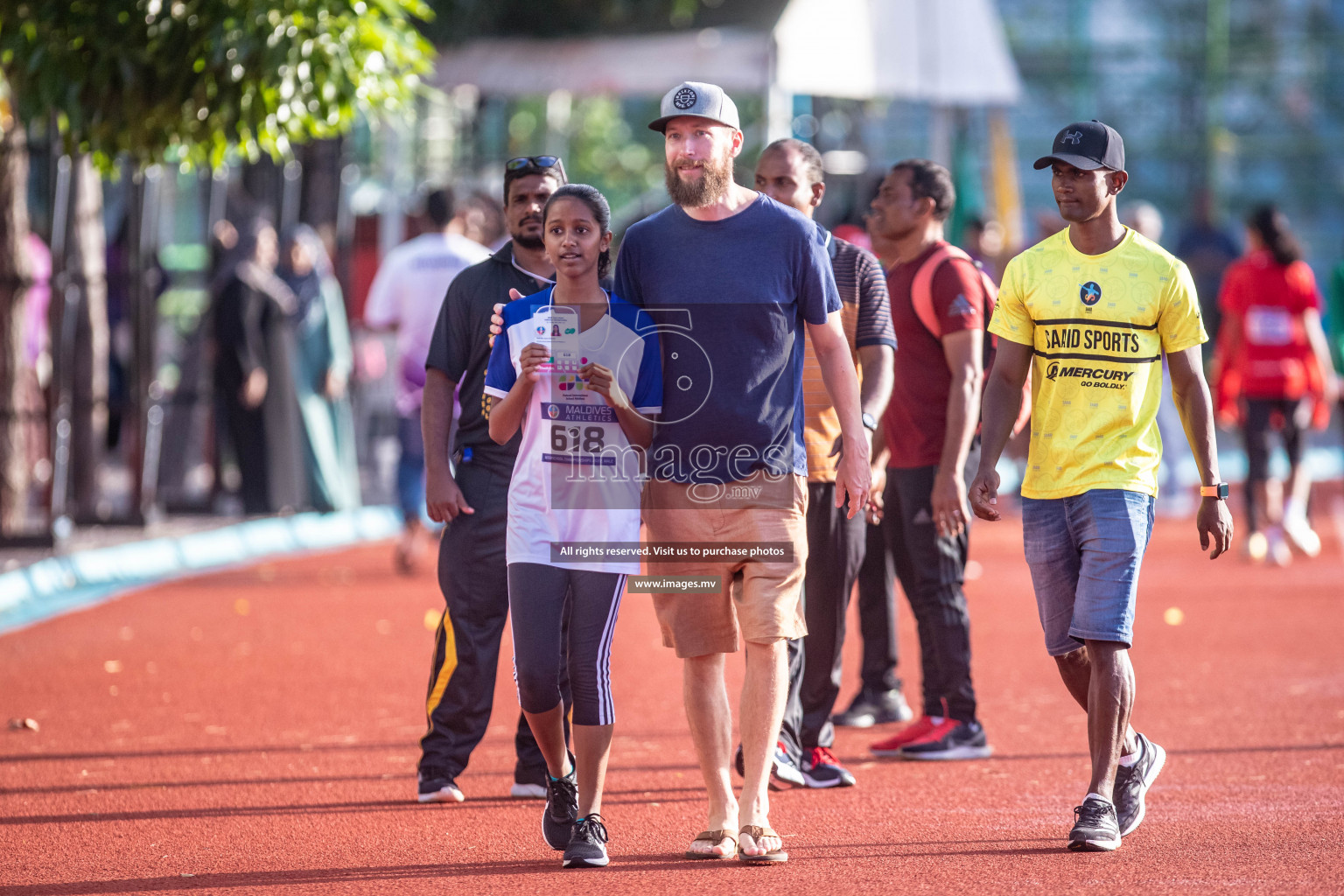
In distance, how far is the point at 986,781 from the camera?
21.8 feet

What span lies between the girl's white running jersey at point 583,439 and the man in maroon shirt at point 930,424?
1.84 m

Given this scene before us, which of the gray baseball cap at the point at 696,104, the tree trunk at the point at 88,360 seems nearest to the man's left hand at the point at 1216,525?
the gray baseball cap at the point at 696,104

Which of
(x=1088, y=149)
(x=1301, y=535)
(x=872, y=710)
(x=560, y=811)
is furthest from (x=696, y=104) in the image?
(x=1301, y=535)

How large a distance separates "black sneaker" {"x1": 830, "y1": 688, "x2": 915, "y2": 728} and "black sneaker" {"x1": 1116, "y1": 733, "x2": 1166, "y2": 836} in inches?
83.8

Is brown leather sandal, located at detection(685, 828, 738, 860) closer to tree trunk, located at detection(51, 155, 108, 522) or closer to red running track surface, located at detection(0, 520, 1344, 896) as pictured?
red running track surface, located at detection(0, 520, 1344, 896)

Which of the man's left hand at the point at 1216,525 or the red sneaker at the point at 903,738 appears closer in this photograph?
the man's left hand at the point at 1216,525

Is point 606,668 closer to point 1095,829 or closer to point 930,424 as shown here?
point 1095,829

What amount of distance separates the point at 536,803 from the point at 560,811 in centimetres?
79

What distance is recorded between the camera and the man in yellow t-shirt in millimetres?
5582

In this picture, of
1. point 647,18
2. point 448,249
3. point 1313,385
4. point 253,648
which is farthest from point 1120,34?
point 253,648

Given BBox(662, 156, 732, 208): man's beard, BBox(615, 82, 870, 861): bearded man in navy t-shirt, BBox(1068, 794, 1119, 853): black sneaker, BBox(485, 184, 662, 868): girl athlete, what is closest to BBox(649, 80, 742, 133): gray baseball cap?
BBox(615, 82, 870, 861): bearded man in navy t-shirt

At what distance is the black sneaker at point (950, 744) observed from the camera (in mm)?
7082

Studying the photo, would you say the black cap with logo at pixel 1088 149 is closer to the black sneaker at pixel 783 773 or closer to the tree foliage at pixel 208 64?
the black sneaker at pixel 783 773

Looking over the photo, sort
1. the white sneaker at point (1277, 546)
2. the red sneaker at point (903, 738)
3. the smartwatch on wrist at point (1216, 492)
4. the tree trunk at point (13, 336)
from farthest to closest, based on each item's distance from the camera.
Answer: the white sneaker at point (1277, 546), the tree trunk at point (13, 336), the red sneaker at point (903, 738), the smartwatch on wrist at point (1216, 492)
